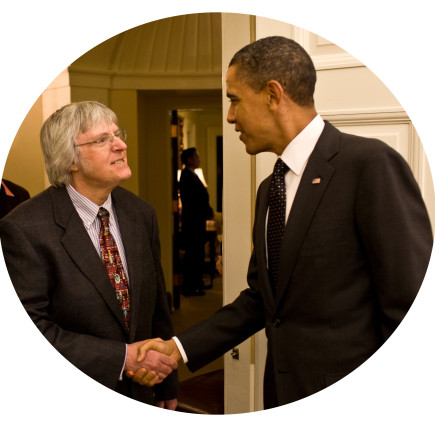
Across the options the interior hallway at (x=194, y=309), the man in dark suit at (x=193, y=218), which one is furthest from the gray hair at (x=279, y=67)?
the interior hallway at (x=194, y=309)

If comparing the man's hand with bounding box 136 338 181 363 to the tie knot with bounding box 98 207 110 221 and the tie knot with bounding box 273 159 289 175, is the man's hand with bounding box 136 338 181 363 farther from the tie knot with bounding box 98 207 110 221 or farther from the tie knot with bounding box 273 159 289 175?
the tie knot with bounding box 273 159 289 175

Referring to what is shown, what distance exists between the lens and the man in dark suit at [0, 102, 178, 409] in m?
1.43

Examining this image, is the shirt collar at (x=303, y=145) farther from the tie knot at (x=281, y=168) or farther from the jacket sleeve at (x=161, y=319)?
the jacket sleeve at (x=161, y=319)

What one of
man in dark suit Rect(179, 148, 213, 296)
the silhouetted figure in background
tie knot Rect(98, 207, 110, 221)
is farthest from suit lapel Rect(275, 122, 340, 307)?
man in dark suit Rect(179, 148, 213, 296)

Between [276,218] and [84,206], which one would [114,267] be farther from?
[276,218]

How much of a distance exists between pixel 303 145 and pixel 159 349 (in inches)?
30.3

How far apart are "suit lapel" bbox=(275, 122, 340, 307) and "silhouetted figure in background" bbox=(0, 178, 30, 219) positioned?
1.53 m

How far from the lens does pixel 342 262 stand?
121 cm

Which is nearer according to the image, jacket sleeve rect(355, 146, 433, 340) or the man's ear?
jacket sleeve rect(355, 146, 433, 340)

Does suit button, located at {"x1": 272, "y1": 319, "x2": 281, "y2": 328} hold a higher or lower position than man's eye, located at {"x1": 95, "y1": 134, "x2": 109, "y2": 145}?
lower

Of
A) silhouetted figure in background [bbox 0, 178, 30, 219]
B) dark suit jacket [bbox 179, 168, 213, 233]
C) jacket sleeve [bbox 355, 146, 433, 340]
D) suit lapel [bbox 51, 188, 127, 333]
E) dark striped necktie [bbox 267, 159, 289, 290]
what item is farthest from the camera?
dark suit jacket [bbox 179, 168, 213, 233]

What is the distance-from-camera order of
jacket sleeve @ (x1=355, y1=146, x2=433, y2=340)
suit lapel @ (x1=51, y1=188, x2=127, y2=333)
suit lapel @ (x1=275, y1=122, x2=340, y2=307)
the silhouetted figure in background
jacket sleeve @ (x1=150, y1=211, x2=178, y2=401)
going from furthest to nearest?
the silhouetted figure in background → jacket sleeve @ (x1=150, y1=211, x2=178, y2=401) → suit lapel @ (x1=51, y1=188, x2=127, y2=333) → suit lapel @ (x1=275, y1=122, x2=340, y2=307) → jacket sleeve @ (x1=355, y1=146, x2=433, y2=340)

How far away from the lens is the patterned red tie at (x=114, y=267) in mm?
1547

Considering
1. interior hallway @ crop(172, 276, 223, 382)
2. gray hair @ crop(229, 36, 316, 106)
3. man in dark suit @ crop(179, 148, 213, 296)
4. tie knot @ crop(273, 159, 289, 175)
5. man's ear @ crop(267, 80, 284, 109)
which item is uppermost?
gray hair @ crop(229, 36, 316, 106)
